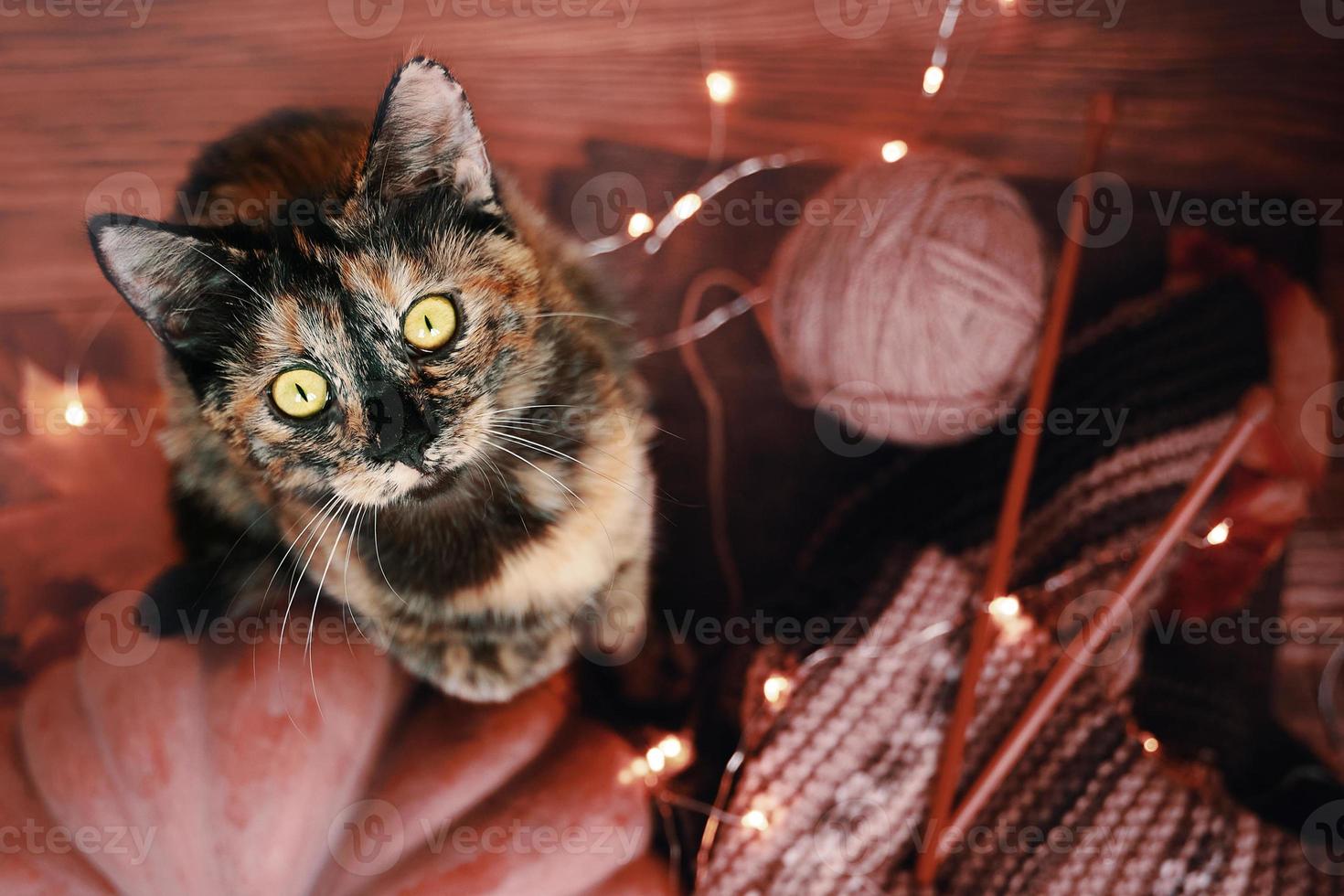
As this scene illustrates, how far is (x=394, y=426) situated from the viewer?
0.70 m

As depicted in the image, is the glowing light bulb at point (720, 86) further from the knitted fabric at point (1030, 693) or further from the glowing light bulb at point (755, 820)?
the glowing light bulb at point (755, 820)

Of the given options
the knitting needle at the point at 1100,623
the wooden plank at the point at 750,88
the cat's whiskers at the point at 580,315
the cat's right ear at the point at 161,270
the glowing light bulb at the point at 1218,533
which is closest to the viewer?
the cat's right ear at the point at 161,270

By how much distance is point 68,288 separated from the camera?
4.10ft

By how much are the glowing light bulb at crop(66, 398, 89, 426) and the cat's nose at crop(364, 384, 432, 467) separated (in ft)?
2.66

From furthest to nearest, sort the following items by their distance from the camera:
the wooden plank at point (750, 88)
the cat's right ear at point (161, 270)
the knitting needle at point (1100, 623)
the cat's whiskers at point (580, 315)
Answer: the wooden plank at point (750, 88)
the knitting needle at point (1100, 623)
the cat's whiskers at point (580, 315)
the cat's right ear at point (161, 270)

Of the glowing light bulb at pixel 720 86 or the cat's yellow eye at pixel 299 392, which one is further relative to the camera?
the glowing light bulb at pixel 720 86

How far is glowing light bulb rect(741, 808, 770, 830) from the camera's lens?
3.36ft

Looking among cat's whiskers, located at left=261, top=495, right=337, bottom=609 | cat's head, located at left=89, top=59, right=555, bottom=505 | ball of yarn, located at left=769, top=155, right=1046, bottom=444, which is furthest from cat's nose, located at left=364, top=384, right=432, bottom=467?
ball of yarn, located at left=769, top=155, right=1046, bottom=444

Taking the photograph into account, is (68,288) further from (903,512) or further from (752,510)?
(903,512)

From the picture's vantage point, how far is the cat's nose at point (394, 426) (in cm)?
70

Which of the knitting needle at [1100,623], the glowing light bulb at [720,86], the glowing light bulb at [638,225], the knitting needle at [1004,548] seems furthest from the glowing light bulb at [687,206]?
the knitting needle at [1100,623]

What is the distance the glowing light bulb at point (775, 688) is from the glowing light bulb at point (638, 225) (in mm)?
711

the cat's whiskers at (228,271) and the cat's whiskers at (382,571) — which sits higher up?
the cat's whiskers at (228,271)

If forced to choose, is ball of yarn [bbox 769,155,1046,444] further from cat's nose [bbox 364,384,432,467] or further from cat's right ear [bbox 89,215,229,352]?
cat's right ear [bbox 89,215,229,352]
